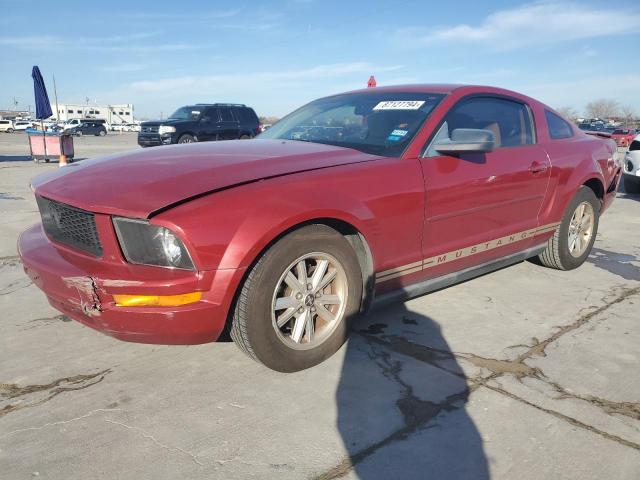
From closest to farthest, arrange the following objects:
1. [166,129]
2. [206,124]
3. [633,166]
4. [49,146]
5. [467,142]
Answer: [467,142] < [633,166] < [49,146] < [166,129] < [206,124]

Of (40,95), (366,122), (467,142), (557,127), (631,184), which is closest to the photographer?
(467,142)

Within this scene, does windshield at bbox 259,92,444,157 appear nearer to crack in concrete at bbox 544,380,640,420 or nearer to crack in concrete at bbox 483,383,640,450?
crack in concrete at bbox 483,383,640,450

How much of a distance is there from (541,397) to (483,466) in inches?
26.5

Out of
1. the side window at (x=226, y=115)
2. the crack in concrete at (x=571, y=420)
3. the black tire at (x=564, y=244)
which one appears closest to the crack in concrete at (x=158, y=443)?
the crack in concrete at (x=571, y=420)

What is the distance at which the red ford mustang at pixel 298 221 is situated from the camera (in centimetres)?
226

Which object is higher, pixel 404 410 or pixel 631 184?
pixel 631 184

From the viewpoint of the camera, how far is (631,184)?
9516 millimetres

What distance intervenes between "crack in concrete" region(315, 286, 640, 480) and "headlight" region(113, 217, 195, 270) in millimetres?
1060

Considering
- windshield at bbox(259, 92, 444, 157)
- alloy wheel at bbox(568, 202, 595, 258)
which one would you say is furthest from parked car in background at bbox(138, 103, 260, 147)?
alloy wheel at bbox(568, 202, 595, 258)

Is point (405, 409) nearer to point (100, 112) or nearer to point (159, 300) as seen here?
point (159, 300)

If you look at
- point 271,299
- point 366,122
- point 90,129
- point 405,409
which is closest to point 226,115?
point 366,122

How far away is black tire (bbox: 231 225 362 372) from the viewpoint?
94.1 inches

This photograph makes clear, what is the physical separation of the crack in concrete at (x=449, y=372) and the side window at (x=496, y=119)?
131 centimetres

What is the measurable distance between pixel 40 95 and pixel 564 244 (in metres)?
15.3
